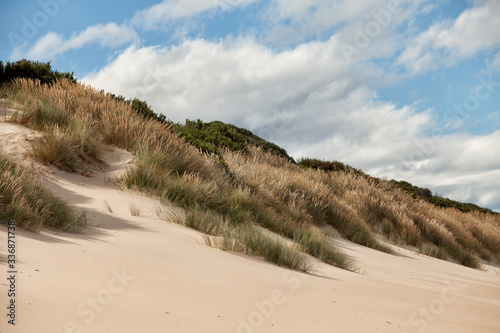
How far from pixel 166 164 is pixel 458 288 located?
18.1 feet

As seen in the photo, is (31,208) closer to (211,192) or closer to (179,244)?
(179,244)

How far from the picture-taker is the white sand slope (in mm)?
2473

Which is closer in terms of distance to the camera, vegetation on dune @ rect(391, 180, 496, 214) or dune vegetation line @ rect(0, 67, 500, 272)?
dune vegetation line @ rect(0, 67, 500, 272)

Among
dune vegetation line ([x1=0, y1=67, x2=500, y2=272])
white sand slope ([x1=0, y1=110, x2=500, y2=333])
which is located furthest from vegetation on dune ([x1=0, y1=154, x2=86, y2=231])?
white sand slope ([x1=0, y1=110, x2=500, y2=333])

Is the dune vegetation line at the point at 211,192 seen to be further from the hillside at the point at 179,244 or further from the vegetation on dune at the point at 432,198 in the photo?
the vegetation on dune at the point at 432,198

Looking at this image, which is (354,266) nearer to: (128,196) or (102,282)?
(128,196)

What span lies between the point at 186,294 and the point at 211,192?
5306mm

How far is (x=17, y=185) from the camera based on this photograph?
561 cm

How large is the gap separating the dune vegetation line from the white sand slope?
0.63 m

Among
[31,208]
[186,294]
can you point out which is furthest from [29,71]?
[186,294]

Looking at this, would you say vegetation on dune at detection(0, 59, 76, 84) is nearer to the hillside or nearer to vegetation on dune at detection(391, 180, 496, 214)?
the hillside

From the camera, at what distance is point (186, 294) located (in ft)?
10.2

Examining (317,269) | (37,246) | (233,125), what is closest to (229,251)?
(317,269)

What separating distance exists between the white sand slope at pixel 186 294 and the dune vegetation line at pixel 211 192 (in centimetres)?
63
